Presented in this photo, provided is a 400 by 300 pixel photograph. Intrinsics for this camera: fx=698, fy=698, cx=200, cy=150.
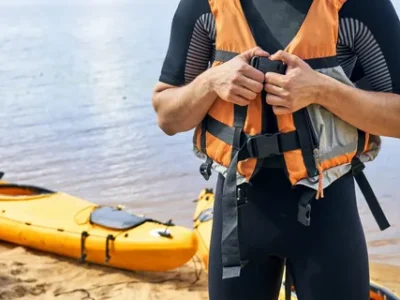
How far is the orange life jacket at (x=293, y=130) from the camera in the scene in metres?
1.84

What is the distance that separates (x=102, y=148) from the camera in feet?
28.8

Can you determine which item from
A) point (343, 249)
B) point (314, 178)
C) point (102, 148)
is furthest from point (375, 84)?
point (102, 148)

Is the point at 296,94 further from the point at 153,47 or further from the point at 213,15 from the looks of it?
the point at 153,47

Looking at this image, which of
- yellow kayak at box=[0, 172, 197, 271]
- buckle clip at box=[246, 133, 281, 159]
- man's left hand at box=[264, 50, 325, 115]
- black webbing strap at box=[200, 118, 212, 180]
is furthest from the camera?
yellow kayak at box=[0, 172, 197, 271]

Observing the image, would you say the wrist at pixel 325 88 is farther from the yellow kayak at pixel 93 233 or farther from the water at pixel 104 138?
the water at pixel 104 138

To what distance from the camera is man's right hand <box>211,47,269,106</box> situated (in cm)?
179

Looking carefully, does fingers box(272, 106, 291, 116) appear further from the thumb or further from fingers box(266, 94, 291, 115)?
the thumb

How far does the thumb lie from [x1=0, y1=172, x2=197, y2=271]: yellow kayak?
296 cm

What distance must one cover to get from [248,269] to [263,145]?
1.18ft

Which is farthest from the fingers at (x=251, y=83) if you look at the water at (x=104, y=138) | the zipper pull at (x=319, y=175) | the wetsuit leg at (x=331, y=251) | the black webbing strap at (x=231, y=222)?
the water at (x=104, y=138)

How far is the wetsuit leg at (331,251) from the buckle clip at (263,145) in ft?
0.61

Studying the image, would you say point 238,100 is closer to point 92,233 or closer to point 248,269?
point 248,269

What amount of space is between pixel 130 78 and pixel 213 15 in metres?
11.9

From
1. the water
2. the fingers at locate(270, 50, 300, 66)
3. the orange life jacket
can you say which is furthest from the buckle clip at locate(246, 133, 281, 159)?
the water
